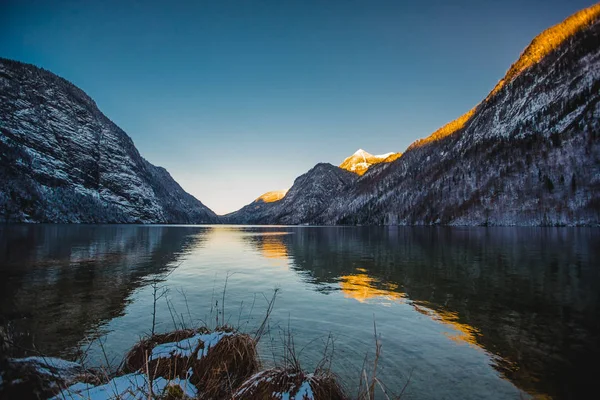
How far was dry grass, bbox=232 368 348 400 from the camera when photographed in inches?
185

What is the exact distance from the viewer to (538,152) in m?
140

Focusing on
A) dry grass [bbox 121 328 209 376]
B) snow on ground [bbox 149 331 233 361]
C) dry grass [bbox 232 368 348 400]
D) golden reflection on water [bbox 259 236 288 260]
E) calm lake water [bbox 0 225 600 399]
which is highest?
dry grass [bbox 232 368 348 400]

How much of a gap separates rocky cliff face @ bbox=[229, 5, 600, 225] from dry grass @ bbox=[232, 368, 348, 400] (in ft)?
472

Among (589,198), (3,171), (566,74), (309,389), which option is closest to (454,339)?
(309,389)

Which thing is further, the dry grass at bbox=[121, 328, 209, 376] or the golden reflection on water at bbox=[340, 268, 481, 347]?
the golden reflection on water at bbox=[340, 268, 481, 347]

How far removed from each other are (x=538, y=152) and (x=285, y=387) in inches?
6937

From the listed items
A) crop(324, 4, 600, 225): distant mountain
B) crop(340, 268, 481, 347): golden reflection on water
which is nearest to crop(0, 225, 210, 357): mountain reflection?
crop(340, 268, 481, 347): golden reflection on water

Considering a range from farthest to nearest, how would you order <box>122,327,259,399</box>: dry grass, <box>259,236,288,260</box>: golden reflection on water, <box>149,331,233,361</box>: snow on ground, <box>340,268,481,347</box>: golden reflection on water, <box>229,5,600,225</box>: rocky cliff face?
1. <box>229,5,600,225</box>: rocky cliff face
2. <box>259,236,288,260</box>: golden reflection on water
3. <box>340,268,481,347</box>: golden reflection on water
4. <box>149,331,233,361</box>: snow on ground
5. <box>122,327,259,399</box>: dry grass

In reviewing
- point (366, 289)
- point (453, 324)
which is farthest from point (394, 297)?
point (453, 324)

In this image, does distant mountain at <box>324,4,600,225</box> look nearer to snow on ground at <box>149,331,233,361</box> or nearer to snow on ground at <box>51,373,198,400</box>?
snow on ground at <box>149,331,233,361</box>

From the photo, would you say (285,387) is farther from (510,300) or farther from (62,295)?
(62,295)

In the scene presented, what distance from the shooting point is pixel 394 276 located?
73.7 ft

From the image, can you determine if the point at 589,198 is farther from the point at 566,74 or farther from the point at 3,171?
the point at 3,171

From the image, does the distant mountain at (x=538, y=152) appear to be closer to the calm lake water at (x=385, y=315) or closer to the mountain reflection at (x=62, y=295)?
the calm lake water at (x=385, y=315)
